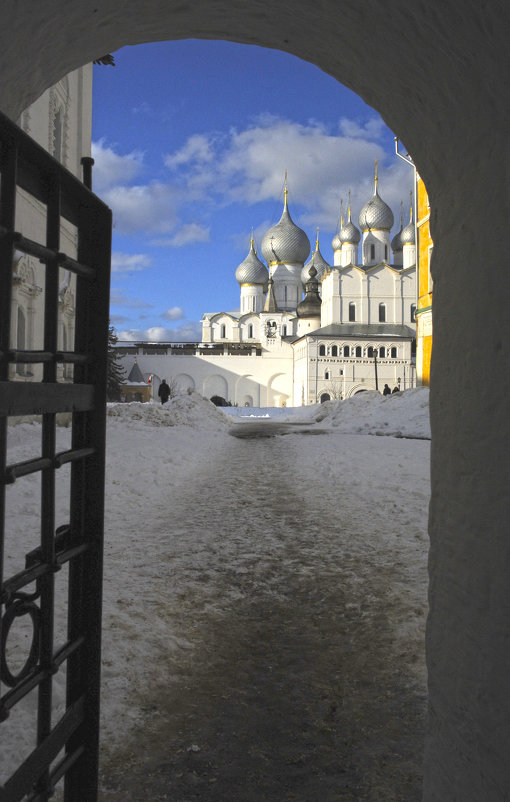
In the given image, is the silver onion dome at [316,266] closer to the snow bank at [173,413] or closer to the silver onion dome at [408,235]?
the silver onion dome at [408,235]

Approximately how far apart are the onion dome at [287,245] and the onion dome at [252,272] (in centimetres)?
252

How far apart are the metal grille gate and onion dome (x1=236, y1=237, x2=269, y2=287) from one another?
2484 inches

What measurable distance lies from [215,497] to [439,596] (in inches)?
202

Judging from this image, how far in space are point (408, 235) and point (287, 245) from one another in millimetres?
13681

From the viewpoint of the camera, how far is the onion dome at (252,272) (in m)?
63.9

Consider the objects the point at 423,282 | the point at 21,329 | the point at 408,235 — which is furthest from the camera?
the point at 408,235

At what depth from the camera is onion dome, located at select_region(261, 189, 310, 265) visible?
61000 mm

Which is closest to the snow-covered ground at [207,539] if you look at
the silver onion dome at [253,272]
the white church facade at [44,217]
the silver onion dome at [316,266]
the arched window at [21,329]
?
the arched window at [21,329]

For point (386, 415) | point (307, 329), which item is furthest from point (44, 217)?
point (307, 329)

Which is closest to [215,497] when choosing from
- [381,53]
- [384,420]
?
[381,53]

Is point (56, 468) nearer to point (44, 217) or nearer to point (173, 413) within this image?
point (44, 217)

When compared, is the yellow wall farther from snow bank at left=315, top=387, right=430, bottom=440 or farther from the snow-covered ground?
the snow-covered ground

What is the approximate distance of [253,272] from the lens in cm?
6412

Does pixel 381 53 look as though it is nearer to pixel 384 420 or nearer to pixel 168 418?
pixel 168 418
